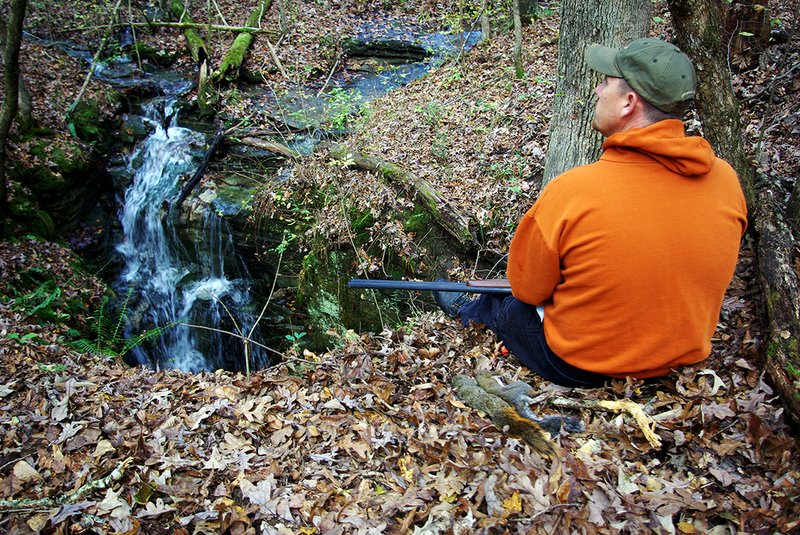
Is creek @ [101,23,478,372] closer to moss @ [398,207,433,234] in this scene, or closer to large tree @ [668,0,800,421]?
moss @ [398,207,433,234]

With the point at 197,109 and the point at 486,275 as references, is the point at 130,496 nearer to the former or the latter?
the point at 486,275

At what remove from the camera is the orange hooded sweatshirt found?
2.43m

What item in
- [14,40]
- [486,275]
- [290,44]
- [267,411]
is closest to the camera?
[267,411]

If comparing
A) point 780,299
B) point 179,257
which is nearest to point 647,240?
point 780,299

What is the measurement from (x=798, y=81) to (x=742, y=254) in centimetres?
334

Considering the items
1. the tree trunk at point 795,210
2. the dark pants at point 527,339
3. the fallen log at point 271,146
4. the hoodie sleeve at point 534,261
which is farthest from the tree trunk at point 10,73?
the tree trunk at point 795,210

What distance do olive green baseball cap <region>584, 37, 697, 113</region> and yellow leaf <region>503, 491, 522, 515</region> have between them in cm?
219

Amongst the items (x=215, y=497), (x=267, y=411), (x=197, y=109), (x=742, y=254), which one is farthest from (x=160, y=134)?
(x=742, y=254)

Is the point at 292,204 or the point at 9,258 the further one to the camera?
the point at 292,204

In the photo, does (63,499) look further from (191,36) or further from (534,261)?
(191,36)

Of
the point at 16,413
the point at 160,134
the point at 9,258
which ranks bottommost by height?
the point at 16,413

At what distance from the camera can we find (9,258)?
7.43 m

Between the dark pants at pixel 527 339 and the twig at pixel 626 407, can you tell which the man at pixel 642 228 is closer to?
the twig at pixel 626 407

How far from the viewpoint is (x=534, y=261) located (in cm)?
288
